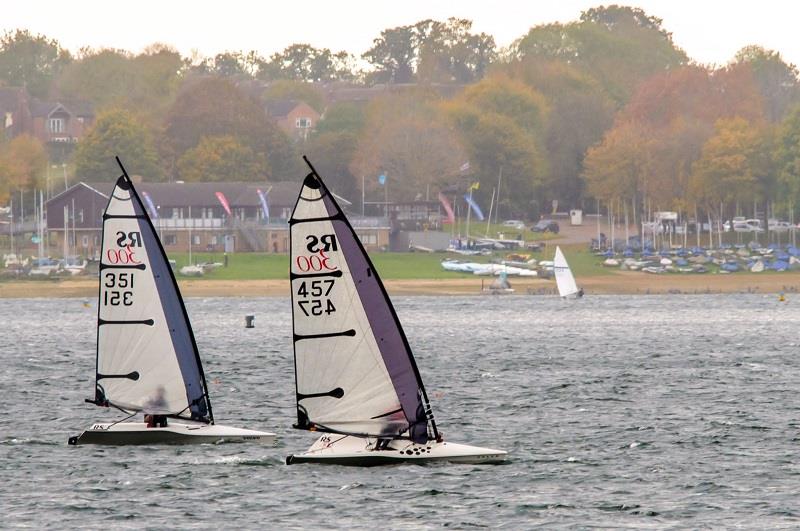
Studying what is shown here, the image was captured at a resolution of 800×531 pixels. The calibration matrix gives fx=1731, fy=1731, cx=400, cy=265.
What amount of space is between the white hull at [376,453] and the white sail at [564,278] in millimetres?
86261

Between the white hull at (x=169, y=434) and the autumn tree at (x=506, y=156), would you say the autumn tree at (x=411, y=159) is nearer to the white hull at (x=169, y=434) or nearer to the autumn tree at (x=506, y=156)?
the autumn tree at (x=506, y=156)

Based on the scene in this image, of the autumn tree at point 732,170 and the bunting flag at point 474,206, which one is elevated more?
the autumn tree at point 732,170

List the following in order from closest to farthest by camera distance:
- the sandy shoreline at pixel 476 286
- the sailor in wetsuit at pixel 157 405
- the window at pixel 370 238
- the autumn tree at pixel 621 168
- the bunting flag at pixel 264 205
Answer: the sailor in wetsuit at pixel 157 405 < the sandy shoreline at pixel 476 286 < the window at pixel 370 238 < the bunting flag at pixel 264 205 < the autumn tree at pixel 621 168

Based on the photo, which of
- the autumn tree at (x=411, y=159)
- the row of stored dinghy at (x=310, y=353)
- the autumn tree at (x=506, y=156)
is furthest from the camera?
the autumn tree at (x=506, y=156)

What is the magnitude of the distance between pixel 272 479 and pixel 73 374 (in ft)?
Answer: 105

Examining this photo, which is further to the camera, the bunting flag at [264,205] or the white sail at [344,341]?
the bunting flag at [264,205]

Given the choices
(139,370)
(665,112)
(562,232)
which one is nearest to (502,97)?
(665,112)

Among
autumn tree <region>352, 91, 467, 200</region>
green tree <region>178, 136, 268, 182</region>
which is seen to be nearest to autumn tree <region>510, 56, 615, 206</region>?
autumn tree <region>352, 91, 467, 200</region>

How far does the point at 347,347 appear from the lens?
120 ft

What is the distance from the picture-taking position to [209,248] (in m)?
159

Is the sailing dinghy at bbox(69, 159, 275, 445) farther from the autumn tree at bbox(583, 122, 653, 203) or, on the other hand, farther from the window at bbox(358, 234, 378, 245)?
the autumn tree at bbox(583, 122, 653, 203)

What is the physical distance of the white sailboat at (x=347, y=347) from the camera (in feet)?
118

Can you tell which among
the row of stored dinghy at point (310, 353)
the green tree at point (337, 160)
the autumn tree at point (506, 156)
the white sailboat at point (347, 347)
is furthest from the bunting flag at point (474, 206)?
the white sailboat at point (347, 347)

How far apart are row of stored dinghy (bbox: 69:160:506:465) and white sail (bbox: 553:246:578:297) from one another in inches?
3324
